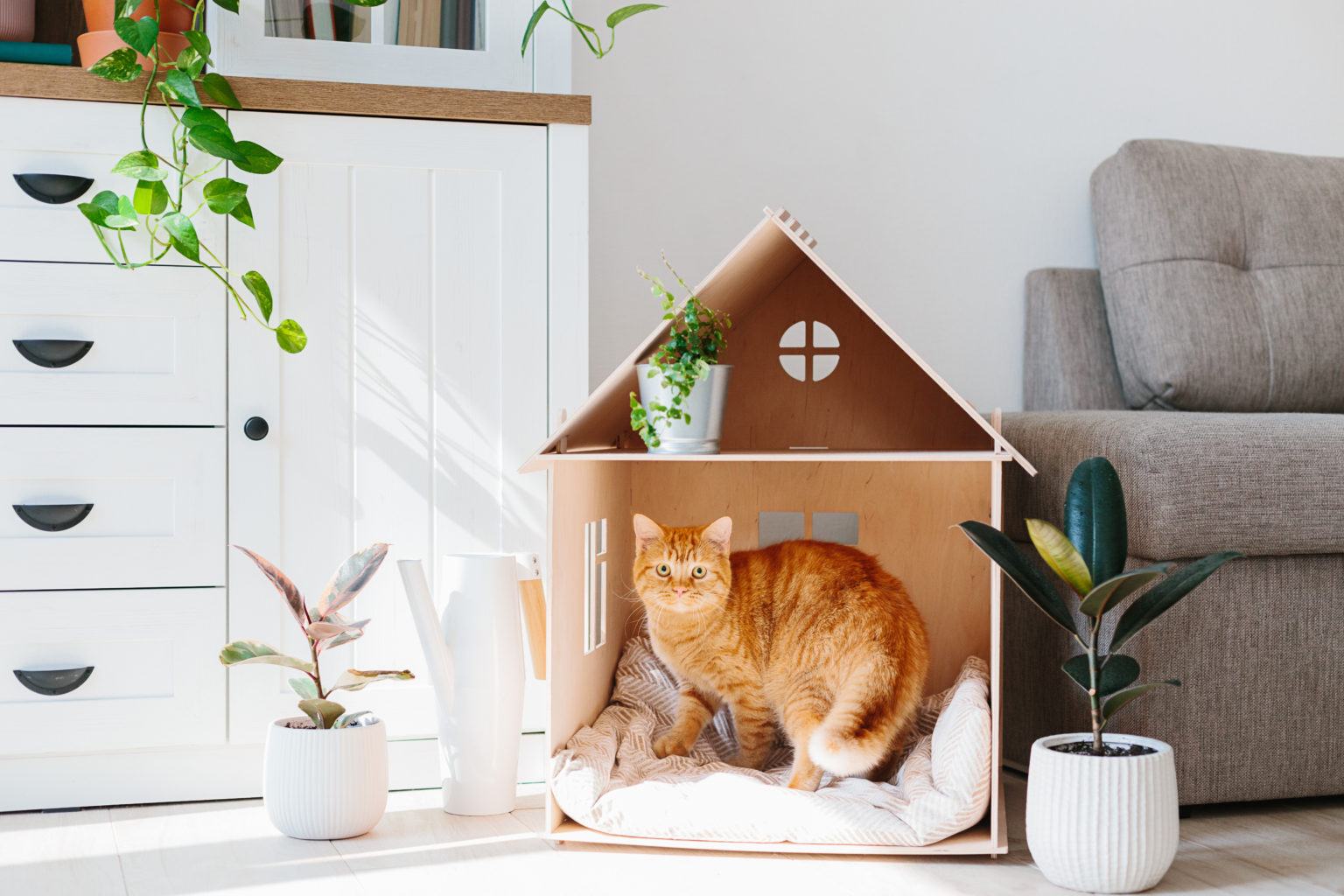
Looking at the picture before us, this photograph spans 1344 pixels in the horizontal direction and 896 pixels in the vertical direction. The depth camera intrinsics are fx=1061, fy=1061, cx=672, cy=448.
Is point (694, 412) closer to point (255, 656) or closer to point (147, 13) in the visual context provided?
point (255, 656)

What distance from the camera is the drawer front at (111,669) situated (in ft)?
4.34

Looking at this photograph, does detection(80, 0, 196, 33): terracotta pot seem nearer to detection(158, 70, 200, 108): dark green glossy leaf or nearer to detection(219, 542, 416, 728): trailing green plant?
detection(158, 70, 200, 108): dark green glossy leaf

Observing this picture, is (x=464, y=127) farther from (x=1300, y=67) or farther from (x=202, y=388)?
(x=1300, y=67)

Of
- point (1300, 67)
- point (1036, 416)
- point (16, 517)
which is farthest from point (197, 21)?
point (1300, 67)

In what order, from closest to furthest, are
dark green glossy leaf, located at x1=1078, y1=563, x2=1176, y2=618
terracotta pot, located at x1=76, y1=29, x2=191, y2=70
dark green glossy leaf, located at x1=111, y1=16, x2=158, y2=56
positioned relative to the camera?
dark green glossy leaf, located at x1=1078, y1=563, x2=1176, y2=618, dark green glossy leaf, located at x1=111, y1=16, x2=158, y2=56, terracotta pot, located at x1=76, y1=29, x2=191, y2=70

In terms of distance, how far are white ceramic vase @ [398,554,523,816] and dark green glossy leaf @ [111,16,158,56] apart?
0.69m

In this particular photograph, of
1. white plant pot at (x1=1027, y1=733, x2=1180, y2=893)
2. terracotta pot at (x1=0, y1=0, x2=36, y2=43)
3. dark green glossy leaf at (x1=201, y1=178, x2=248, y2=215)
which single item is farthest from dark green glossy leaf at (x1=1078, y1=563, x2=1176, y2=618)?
terracotta pot at (x1=0, y1=0, x2=36, y2=43)

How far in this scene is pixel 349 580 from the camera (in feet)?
4.03

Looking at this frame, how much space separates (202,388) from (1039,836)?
1.13m

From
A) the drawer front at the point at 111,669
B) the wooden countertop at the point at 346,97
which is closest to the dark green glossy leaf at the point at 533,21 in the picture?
the wooden countertop at the point at 346,97

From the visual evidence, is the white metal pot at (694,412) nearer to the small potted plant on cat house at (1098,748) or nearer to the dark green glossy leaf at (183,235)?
the small potted plant on cat house at (1098,748)

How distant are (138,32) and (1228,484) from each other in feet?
4.61

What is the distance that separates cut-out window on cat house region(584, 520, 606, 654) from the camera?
1398 millimetres

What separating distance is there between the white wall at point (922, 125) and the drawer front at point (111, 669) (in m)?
0.80
